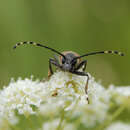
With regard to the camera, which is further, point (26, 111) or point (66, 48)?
point (66, 48)

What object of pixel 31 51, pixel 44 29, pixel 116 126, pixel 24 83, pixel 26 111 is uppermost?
pixel 44 29

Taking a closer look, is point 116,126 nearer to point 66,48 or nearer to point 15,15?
point 66,48

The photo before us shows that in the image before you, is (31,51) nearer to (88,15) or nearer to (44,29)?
(44,29)

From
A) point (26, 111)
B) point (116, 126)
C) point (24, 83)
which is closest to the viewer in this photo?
point (26, 111)

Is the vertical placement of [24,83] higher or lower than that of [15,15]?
lower

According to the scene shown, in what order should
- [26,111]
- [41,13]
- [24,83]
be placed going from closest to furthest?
[26,111] → [24,83] → [41,13]

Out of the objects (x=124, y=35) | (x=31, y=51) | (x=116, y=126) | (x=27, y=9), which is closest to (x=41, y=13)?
(x=27, y=9)
